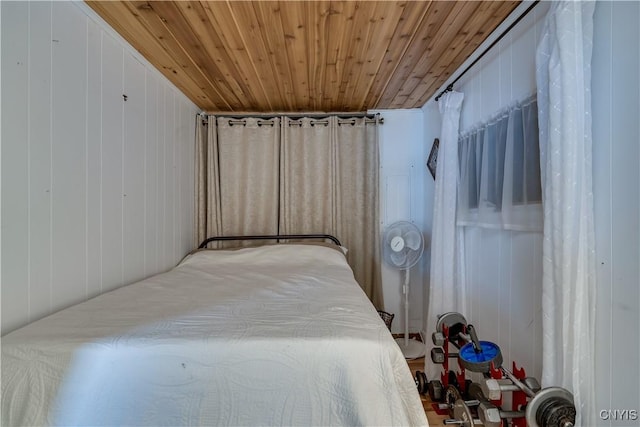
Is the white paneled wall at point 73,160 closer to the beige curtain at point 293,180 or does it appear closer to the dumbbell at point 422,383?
the beige curtain at point 293,180

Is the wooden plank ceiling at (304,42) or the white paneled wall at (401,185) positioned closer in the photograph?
the wooden plank ceiling at (304,42)

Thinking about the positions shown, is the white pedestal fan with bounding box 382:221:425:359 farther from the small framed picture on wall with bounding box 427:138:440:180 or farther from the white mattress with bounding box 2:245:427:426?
the white mattress with bounding box 2:245:427:426

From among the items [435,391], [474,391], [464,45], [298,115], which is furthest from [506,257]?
[298,115]

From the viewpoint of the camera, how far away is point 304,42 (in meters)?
1.65

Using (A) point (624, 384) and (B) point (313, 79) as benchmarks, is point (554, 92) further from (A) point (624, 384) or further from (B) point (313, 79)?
(B) point (313, 79)

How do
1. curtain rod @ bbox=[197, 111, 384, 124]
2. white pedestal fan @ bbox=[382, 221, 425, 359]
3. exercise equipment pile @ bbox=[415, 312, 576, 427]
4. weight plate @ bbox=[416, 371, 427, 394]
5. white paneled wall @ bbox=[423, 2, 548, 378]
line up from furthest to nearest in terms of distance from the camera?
curtain rod @ bbox=[197, 111, 384, 124], white pedestal fan @ bbox=[382, 221, 425, 359], weight plate @ bbox=[416, 371, 427, 394], white paneled wall @ bbox=[423, 2, 548, 378], exercise equipment pile @ bbox=[415, 312, 576, 427]

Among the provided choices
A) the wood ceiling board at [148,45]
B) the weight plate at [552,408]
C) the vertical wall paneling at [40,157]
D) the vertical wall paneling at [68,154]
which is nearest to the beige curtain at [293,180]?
the wood ceiling board at [148,45]

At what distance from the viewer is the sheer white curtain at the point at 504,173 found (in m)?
1.26

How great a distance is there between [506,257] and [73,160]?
8.08 feet

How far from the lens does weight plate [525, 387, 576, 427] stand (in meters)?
0.91

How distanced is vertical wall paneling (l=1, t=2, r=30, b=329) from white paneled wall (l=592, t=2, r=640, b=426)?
233 cm

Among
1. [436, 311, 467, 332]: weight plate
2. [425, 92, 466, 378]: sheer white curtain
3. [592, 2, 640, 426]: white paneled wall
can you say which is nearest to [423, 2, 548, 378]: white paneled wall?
[425, 92, 466, 378]: sheer white curtain

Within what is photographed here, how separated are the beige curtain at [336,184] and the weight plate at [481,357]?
132 centimetres

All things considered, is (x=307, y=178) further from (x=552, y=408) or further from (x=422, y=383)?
(x=552, y=408)
